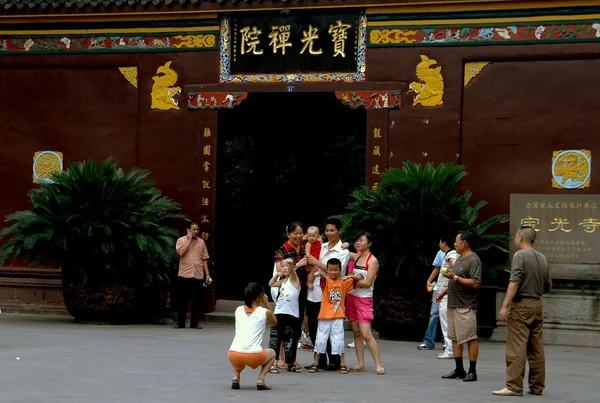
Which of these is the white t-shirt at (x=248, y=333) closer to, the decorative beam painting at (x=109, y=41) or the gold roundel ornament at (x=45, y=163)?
the decorative beam painting at (x=109, y=41)

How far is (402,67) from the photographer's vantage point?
19.0 m

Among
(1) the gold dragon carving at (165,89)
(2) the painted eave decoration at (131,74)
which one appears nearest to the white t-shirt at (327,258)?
(1) the gold dragon carving at (165,89)

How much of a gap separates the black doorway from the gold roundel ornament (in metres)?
2.88

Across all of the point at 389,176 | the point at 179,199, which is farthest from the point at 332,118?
the point at 389,176

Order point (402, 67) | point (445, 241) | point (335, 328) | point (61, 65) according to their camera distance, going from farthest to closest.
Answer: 1. point (61, 65)
2. point (402, 67)
3. point (445, 241)
4. point (335, 328)

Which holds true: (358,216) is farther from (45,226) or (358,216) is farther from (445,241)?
(45,226)

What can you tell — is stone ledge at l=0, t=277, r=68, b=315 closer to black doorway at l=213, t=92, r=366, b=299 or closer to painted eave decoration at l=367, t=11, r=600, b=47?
black doorway at l=213, t=92, r=366, b=299

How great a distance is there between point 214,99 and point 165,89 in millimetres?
925

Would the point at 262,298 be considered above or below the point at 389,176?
below

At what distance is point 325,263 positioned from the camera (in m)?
13.1

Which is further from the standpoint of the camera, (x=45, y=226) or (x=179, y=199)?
(x=179, y=199)

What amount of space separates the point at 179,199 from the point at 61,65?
3.21m

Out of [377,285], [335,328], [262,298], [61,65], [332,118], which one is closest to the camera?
[262,298]

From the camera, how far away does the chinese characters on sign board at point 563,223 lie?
1773 centimetres
